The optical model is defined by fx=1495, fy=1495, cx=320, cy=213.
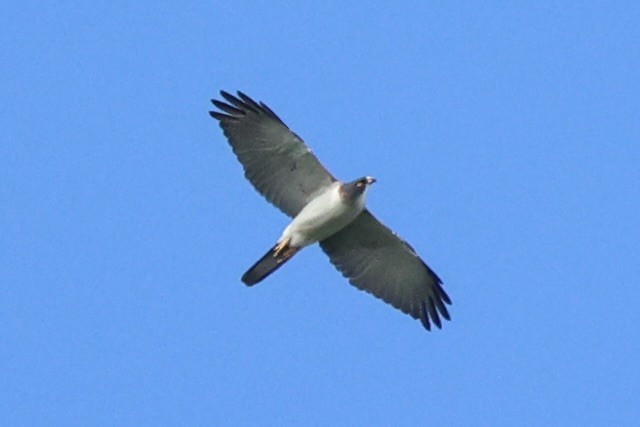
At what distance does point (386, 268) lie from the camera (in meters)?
20.3

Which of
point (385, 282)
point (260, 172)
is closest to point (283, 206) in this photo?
point (260, 172)

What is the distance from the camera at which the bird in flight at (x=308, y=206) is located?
19219 millimetres

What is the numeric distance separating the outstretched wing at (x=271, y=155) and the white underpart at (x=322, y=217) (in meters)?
0.22

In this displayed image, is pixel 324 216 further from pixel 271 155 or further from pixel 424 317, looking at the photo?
pixel 424 317

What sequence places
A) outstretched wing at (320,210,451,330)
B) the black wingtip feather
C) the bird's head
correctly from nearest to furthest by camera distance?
the bird's head, outstretched wing at (320,210,451,330), the black wingtip feather

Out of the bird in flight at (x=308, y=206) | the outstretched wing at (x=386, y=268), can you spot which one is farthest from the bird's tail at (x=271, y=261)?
the outstretched wing at (x=386, y=268)

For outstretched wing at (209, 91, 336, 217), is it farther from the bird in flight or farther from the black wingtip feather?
the black wingtip feather

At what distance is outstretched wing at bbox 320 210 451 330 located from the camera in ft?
65.2

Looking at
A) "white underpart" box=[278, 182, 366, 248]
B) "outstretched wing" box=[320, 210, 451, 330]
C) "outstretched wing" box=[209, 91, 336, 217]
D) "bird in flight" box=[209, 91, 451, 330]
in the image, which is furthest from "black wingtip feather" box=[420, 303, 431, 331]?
"outstretched wing" box=[209, 91, 336, 217]

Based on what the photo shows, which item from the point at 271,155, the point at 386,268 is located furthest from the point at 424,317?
the point at 271,155


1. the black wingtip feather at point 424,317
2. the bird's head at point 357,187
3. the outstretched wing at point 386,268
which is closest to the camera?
the bird's head at point 357,187

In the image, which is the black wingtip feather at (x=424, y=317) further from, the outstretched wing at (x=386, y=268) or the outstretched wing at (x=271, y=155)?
the outstretched wing at (x=271, y=155)

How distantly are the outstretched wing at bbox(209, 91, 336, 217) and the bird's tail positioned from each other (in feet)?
1.55

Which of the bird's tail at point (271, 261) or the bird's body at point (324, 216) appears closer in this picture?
the bird's body at point (324, 216)
